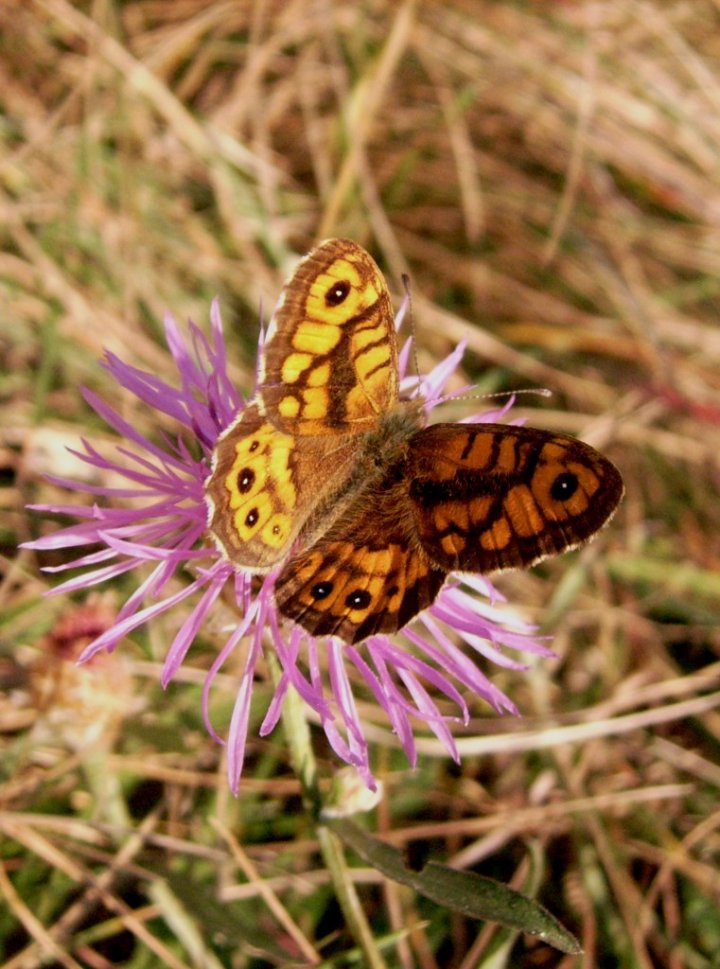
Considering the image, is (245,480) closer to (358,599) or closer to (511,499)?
(358,599)

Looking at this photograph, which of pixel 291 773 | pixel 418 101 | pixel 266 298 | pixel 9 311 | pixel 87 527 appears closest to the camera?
pixel 87 527

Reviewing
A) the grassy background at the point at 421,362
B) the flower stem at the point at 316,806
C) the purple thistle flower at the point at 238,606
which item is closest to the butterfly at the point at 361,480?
the purple thistle flower at the point at 238,606

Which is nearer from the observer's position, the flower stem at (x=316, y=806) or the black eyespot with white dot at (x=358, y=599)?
the black eyespot with white dot at (x=358, y=599)

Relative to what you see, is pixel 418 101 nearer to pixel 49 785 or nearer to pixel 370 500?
pixel 370 500

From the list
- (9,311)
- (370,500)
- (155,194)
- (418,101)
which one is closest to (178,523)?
(370,500)

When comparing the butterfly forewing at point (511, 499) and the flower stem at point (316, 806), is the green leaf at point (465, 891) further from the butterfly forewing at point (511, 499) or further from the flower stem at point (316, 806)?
the butterfly forewing at point (511, 499)

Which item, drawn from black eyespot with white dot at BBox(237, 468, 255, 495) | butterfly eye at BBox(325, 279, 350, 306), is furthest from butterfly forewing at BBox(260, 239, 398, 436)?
black eyespot with white dot at BBox(237, 468, 255, 495)

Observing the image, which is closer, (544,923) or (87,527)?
(544,923)
